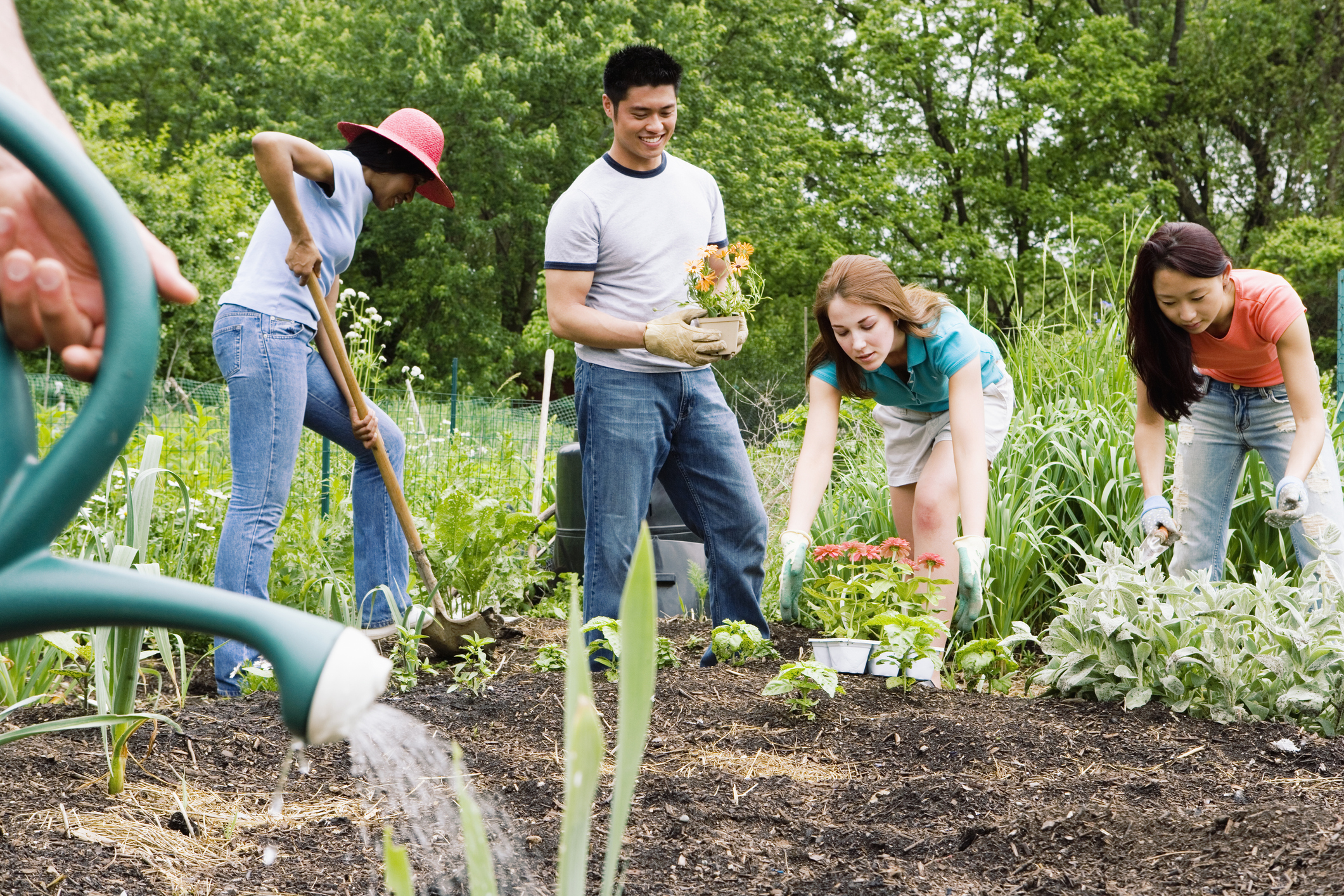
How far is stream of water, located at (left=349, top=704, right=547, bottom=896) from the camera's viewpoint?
153 centimetres

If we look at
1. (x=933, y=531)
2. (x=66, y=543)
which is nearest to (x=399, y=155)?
(x=66, y=543)

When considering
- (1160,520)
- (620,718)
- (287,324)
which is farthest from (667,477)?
(620,718)

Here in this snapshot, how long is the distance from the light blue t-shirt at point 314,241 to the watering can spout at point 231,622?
8.13 ft

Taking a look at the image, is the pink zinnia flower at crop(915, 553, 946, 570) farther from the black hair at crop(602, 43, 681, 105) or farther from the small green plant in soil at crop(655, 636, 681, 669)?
the black hair at crop(602, 43, 681, 105)

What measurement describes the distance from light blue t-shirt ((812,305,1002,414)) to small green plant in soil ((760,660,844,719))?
100 cm

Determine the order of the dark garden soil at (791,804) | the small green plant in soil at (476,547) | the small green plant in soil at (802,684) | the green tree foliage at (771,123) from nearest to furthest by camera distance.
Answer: the dark garden soil at (791,804), the small green plant in soil at (802,684), the small green plant in soil at (476,547), the green tree foliage at (771,123)

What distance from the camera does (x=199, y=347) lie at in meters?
16.1

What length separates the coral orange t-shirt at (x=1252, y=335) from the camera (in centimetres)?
295

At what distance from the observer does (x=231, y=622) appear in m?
0.56

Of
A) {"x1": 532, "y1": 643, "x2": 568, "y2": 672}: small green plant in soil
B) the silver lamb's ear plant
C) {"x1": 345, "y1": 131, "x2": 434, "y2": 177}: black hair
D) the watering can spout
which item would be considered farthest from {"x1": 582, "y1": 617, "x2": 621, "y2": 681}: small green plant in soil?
the watering can spout

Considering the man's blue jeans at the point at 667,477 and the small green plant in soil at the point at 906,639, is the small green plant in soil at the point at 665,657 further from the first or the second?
the small green plant in soil at the point at 906,639

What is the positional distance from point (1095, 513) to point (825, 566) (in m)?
1.03

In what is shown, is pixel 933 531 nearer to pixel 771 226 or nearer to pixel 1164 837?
pixel 1164 837

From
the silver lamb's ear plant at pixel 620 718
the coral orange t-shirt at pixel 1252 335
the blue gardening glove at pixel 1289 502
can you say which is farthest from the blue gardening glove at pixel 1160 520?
the silver lamb's ear plant at pixel 620 718
